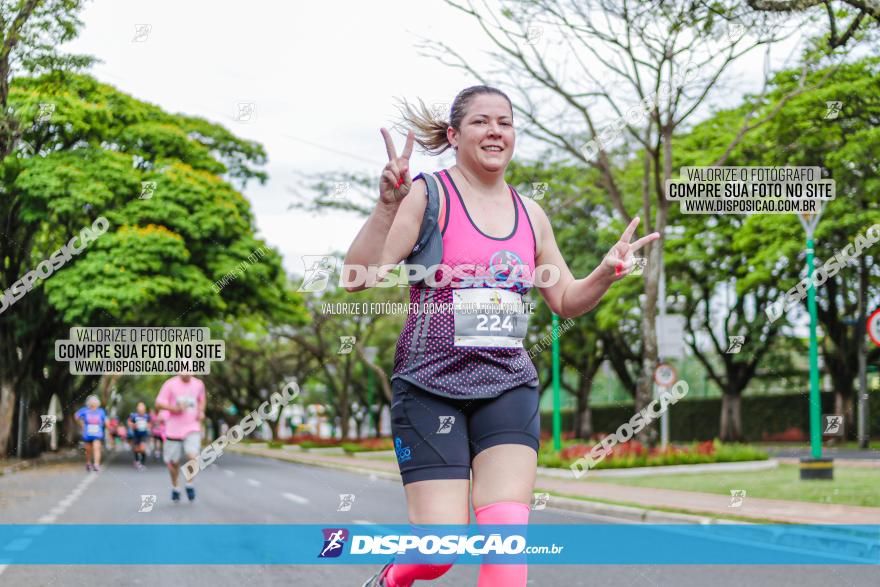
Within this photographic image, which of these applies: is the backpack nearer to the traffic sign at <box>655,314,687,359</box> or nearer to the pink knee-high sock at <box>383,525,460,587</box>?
the pink knee-high sock at <box>383,525,460,587</box>

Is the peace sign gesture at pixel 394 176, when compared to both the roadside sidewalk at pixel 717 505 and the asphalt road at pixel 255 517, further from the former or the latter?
the roadside sidewalk at pixel 717 505

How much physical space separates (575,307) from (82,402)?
40069 millimetres

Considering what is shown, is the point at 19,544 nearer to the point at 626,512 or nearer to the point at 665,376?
the point at 626,512

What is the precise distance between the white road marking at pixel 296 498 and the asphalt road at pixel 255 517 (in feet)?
0.04

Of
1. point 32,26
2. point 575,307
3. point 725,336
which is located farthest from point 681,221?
point 575,307

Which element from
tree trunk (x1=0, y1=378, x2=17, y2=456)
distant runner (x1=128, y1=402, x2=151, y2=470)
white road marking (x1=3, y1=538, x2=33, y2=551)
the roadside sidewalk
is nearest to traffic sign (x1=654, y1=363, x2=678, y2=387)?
the roadside sidewalk

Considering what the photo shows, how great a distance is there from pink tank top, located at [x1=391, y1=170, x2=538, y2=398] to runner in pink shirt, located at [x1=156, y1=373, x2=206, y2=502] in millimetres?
8753

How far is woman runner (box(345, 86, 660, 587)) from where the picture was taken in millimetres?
2953

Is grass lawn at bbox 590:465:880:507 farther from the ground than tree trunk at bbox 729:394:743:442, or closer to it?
farther from the ground

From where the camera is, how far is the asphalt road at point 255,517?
6.48 metres

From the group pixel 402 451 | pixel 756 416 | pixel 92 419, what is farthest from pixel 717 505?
pixel 756 416

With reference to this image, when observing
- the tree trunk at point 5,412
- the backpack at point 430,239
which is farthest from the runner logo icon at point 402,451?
the tree trunk at point 5,412

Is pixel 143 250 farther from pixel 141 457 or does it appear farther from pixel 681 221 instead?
pixel 681 221

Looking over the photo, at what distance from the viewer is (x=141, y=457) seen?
1006 inches
